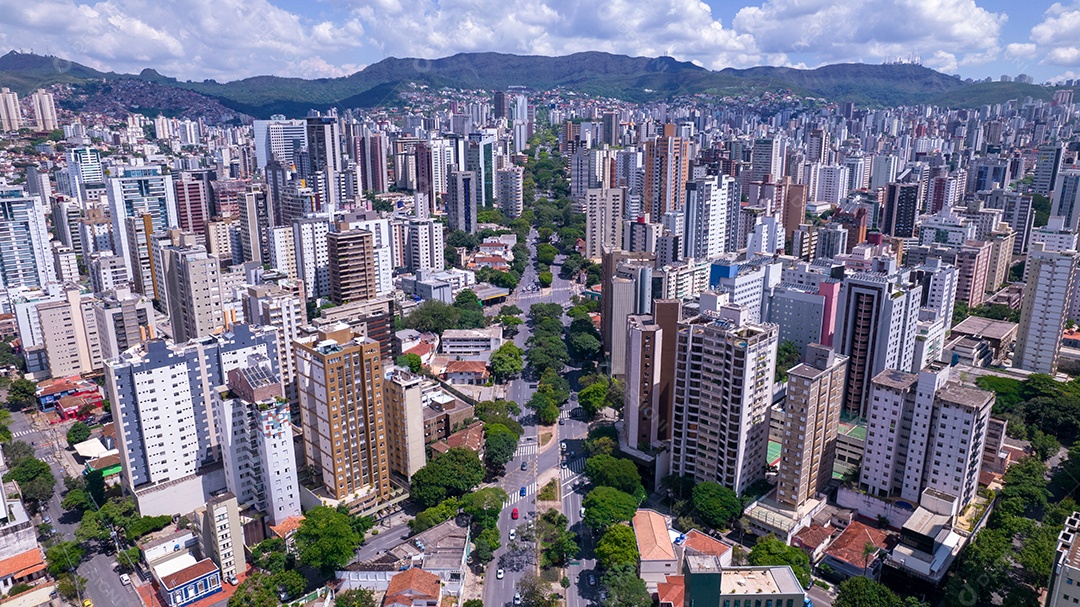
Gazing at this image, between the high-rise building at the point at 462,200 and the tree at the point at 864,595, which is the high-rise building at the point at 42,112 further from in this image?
the tree at the point at 864,595

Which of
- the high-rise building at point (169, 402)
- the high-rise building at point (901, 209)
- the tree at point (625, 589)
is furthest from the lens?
the high-rise building at point (901, 209)

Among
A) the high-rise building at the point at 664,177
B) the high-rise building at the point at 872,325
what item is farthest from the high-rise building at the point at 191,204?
the high-rise building at the point at 872,325

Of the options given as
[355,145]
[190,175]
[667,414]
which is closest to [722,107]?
[355,145]

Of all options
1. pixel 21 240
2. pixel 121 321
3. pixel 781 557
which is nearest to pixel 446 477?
pixel 781 557

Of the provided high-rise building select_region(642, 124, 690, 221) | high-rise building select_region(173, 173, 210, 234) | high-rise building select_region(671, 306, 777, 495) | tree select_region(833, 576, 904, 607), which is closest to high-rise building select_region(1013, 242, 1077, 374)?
high-rise building select_region(671, 306, 777, 495)

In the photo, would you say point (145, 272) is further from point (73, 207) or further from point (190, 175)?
point (190, 175)

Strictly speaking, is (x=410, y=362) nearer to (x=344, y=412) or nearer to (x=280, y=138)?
(x=344, y=412)
